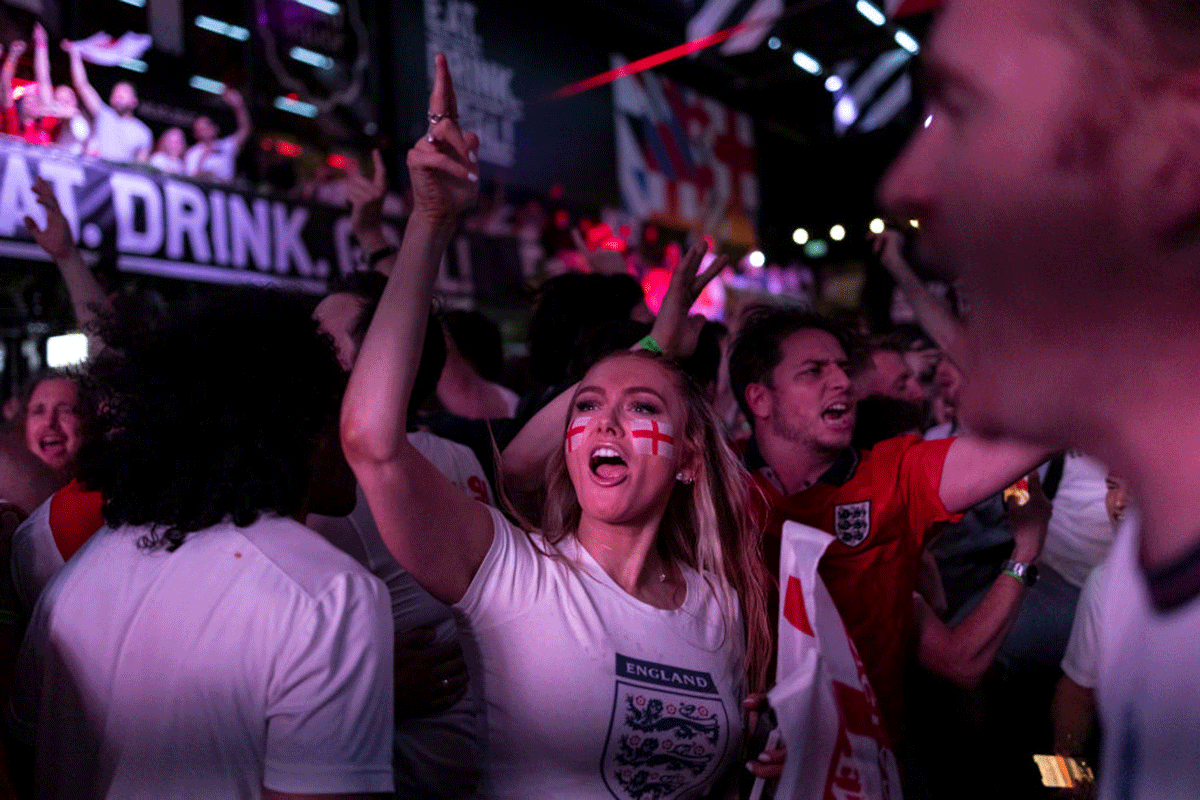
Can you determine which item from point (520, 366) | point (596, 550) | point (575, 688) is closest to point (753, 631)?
point (596, 550)

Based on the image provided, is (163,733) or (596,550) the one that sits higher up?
(596,550)

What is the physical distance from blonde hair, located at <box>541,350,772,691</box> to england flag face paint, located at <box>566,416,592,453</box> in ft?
0.45

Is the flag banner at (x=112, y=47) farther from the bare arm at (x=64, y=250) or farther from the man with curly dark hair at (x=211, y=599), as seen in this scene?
the man with curly dark hair at (x=211, y=599)

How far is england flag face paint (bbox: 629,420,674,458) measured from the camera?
6.74ft

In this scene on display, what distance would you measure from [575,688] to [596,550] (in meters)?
0.36

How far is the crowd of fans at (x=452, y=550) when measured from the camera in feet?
4.57

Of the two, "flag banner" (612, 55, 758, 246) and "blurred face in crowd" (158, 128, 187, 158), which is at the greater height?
"flag banner" (612, 55, 758, 246)

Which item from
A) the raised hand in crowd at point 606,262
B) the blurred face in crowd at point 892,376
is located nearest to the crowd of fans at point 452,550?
the raised hand in crowd at point 606,262

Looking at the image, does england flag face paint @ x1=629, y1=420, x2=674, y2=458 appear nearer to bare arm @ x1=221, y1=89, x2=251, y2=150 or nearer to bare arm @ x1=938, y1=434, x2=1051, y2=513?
bare arm @ x1=938, y1=434, x2=1051, y2=513

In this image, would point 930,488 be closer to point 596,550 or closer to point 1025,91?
point 596,550

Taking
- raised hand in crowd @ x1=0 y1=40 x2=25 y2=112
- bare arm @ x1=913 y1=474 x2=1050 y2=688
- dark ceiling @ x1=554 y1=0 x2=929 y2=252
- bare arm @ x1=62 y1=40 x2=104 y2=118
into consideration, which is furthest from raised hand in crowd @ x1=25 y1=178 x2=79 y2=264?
dark ceiling @ x1=554 y1=0 x2=929 y2=252

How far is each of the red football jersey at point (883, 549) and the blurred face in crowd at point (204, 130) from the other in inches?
286

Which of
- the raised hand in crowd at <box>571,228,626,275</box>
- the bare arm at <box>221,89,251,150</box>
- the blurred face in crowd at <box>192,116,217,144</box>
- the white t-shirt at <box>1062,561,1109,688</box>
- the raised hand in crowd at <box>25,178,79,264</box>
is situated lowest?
the white t-shirt at <box>1062,561,1109,688</box>

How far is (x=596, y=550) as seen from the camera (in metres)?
2.02
